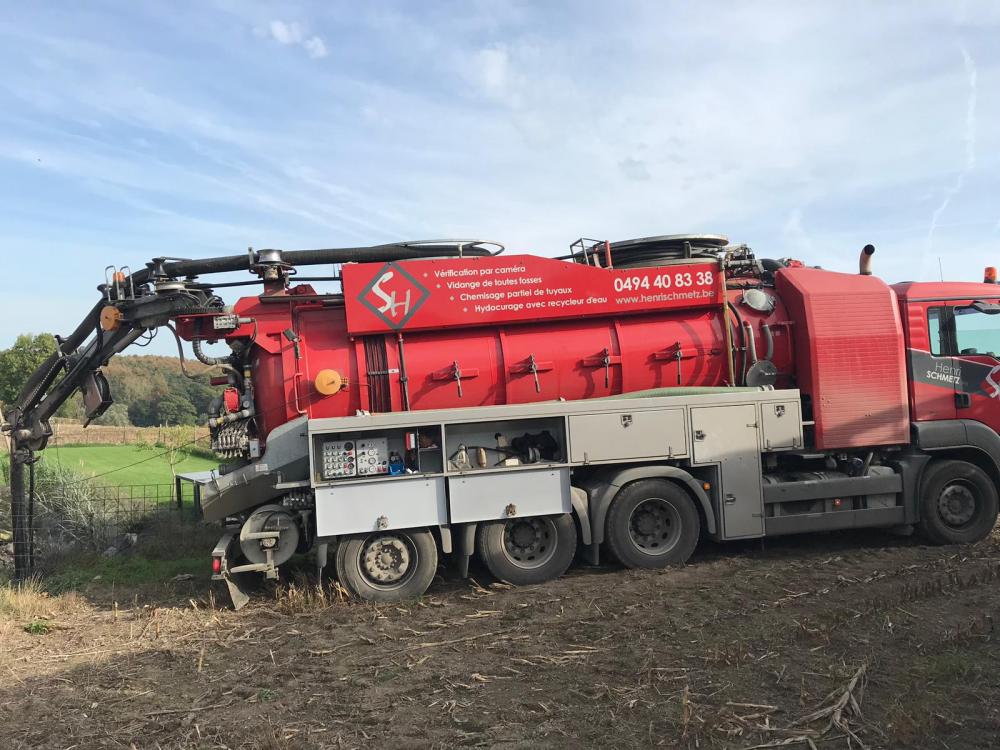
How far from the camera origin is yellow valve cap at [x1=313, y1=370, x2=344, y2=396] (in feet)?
28.1

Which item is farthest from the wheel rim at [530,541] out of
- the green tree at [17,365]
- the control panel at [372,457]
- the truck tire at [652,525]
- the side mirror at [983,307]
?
the green tree at [17,365]

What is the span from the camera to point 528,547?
8.64m

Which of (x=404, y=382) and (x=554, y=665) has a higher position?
(x=404, y=382)

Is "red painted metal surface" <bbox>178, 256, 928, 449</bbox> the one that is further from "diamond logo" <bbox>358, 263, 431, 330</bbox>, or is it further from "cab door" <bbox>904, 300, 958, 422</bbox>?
"cab door" <bbox>904, 300, 958, 422</bbox>

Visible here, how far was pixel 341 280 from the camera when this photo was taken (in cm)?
873

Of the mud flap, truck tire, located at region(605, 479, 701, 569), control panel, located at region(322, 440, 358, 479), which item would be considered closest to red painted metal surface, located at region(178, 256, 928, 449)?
control panel, located at region(322, 440, 358, 479)

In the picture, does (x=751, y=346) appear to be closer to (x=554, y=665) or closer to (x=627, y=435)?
(x=627, y=435)

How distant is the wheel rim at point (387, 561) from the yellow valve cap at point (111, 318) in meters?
4.07

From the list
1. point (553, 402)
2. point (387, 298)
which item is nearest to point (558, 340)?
point (553, 402)

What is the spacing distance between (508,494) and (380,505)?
1.40 metres

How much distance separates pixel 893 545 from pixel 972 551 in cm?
88

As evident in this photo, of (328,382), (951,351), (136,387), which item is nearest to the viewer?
(328,382)

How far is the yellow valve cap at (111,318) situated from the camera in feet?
29.8

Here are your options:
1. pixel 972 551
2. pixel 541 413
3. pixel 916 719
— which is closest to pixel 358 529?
pixel 541 413
